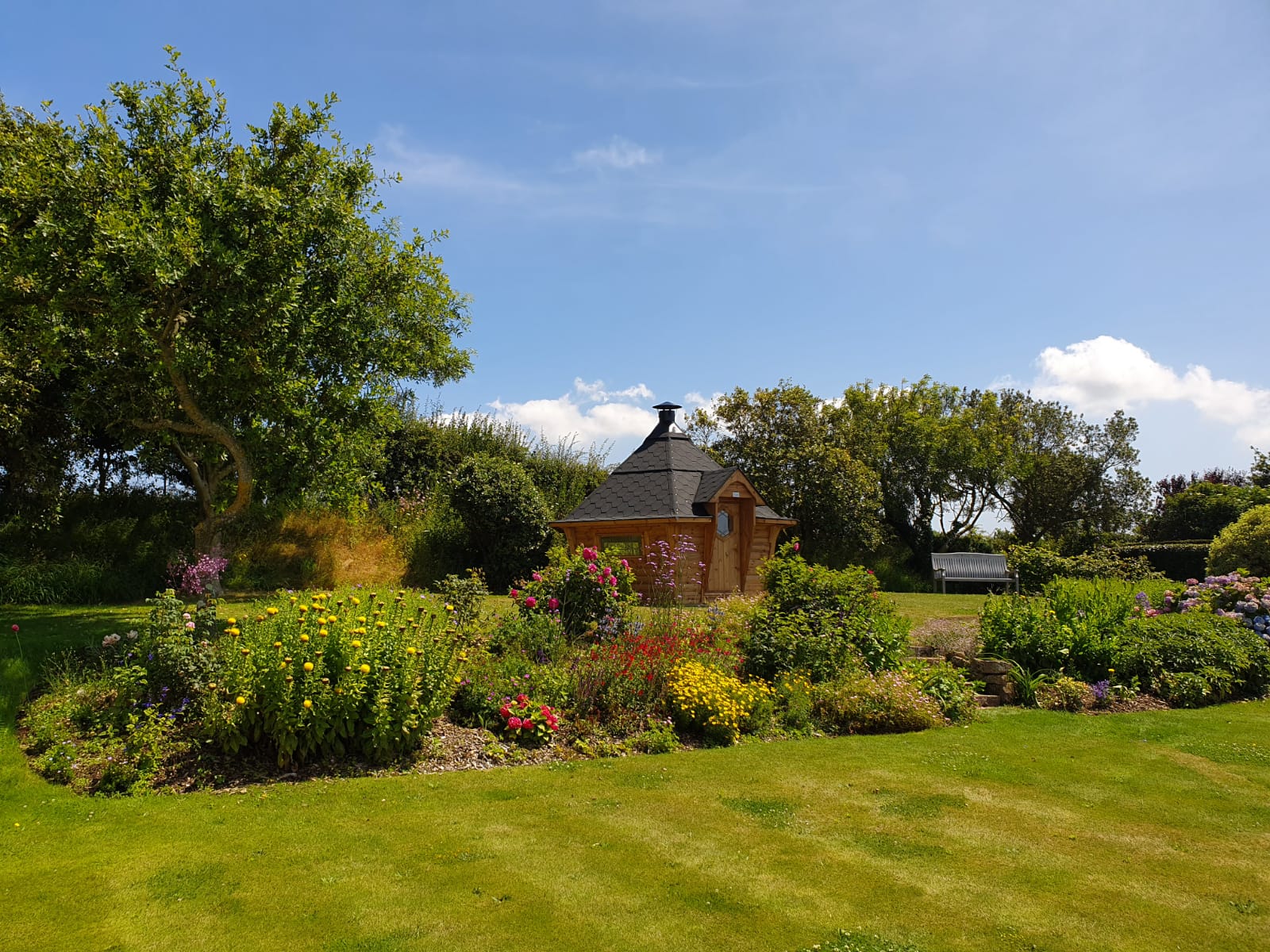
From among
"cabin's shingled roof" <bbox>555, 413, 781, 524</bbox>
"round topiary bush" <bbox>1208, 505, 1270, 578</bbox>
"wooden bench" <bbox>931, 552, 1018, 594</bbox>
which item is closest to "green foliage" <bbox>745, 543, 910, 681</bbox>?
"cabin's shingled roof" <bbox>555, 413, 781, 524</bbox>

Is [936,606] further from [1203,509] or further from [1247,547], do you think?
[1203,509]

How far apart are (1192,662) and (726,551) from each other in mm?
10259

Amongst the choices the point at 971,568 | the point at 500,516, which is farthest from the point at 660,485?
the point at 971,568

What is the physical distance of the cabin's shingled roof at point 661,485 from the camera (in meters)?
18.5

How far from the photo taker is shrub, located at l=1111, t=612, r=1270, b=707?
9883 millimetres

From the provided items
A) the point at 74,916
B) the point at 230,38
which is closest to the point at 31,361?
the point at 230,38

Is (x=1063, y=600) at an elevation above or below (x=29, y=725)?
above

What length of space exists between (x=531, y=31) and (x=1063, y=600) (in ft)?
33.5

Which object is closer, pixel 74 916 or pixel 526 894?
pixel 74 916

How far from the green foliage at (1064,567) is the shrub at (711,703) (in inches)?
549

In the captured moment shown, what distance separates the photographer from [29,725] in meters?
6.60

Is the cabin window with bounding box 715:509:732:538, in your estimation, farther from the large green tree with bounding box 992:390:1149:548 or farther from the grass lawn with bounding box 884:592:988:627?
the large green tree with bounding box 992:390:1149:548

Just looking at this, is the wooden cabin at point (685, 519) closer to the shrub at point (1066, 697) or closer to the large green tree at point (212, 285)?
the large green tree at point (212, 285)

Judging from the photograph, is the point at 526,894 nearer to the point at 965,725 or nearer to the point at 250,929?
the point at 250,929
